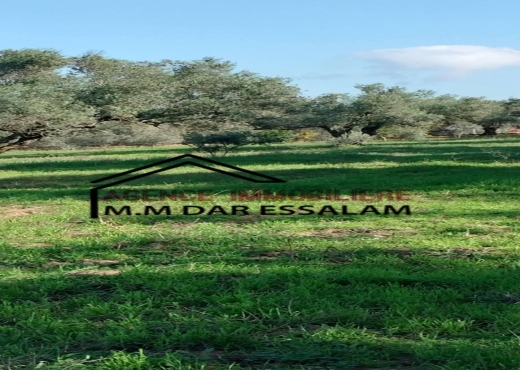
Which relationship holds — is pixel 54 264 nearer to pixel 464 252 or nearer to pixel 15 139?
pixel 464 252

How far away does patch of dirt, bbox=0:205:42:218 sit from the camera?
28.2ft

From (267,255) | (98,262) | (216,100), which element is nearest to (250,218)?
(267,255)

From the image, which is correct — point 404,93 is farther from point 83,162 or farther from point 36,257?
point 36,257

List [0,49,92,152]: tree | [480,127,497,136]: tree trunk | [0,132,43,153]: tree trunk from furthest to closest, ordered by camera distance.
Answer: [480,127,497,136]: tree trunk
[0,132,43,153]: tree trunk
[0,49,92,152]: tree

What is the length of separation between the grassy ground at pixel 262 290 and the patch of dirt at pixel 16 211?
3 cm

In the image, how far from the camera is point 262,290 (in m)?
→ 4.52

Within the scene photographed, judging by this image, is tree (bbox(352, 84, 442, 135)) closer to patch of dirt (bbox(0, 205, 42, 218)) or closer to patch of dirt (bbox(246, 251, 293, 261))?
patch of dirt (bbox(0, 205, 42, 218))

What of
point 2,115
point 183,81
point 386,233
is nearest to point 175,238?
point 386,233

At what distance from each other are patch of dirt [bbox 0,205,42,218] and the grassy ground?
0.03 m

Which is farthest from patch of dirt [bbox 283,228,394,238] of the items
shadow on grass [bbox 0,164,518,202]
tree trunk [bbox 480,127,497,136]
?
tree trunk [bbox 480,127,497,136]

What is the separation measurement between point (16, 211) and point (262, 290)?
5.45 metres

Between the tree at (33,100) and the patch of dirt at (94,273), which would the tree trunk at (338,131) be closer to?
the tree at (33,100)

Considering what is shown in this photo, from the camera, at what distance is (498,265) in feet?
17.0

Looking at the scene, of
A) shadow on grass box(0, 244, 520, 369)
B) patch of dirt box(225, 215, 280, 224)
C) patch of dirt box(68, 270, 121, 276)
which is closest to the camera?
shadow on grass box(0, 244, 520, 369)
